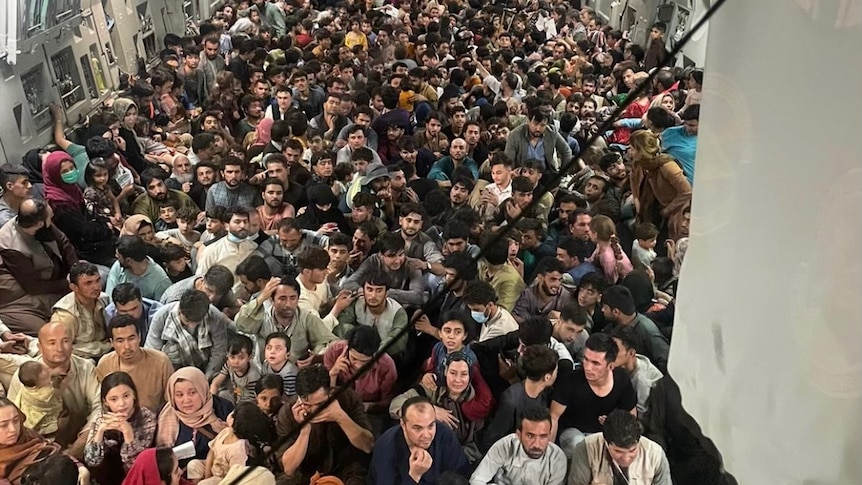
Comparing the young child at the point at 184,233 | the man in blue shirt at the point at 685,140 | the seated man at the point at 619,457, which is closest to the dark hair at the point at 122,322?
the young child at the point at 184,233

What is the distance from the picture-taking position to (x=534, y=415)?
1752 mm

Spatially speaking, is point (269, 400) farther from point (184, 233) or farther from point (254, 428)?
point (184, 233)

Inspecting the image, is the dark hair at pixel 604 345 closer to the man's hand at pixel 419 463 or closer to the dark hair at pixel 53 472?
the man's hand at pixel 419 463

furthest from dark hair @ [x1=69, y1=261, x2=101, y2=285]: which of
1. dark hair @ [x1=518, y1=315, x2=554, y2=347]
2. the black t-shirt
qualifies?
the black t-shirt

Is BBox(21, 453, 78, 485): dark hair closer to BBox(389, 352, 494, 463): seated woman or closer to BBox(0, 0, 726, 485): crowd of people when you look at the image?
BBox(0, 0, 726, 485): crowd of people

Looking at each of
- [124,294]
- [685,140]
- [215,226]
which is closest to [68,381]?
[124,294]

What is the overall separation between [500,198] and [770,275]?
1.11 m

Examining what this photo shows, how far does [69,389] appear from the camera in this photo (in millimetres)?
2090

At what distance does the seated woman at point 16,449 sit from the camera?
181cm

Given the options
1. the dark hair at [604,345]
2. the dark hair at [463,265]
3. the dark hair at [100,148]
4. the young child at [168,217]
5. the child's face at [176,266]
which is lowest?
the young child at [168,217]

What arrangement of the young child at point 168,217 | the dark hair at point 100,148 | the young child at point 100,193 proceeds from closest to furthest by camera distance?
the young child at point 168,217 → the young child at point 100,193 → the dark hair at point 100,148

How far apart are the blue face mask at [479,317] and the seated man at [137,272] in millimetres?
1129

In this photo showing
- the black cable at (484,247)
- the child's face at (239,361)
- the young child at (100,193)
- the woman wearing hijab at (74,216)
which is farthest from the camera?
the young child at (100,193)

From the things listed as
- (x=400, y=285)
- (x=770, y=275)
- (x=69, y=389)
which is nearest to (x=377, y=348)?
(x=400, y=285)
